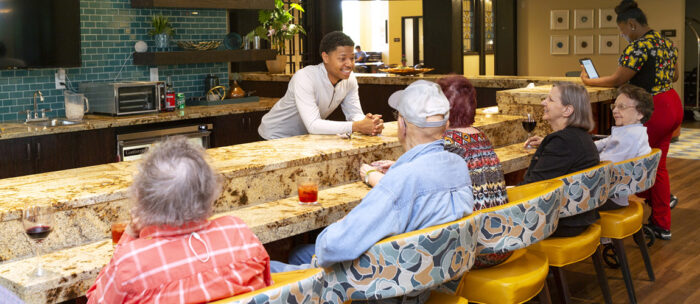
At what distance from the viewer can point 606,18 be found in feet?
41.6

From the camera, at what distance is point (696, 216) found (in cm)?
604

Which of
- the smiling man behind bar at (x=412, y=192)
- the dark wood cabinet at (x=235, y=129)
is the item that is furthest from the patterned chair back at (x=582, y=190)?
the dark wood cabinet at (x=235, y=129)

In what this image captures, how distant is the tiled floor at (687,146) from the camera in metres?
9.12

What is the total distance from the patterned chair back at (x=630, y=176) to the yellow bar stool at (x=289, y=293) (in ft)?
7.64

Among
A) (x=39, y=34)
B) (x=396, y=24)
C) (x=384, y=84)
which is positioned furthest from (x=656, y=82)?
(x=396, y=24)

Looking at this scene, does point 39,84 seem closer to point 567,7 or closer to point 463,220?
point 463,220

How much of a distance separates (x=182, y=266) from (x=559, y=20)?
12275 mm

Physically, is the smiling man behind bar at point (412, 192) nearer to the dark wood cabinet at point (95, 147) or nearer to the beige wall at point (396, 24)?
the dark wood cabinet at point (95, 147)

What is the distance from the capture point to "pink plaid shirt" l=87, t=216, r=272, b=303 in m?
1.84

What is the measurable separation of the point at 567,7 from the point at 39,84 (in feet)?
31.5

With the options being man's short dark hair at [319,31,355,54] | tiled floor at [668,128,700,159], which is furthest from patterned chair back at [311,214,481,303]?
tiled floor at [668,128,700,159]

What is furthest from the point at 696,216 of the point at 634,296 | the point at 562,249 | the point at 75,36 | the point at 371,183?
the point at 75,36

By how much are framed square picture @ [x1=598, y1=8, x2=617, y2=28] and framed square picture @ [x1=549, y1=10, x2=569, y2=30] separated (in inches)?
22.3

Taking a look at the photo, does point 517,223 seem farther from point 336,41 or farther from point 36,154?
point 36,154
